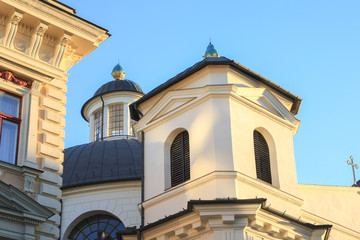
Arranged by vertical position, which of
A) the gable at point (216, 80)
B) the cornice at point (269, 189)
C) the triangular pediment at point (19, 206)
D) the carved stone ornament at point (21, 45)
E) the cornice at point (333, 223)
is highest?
the gable at point (216, 80)

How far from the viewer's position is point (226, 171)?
64.7 ft

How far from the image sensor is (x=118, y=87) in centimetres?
3616

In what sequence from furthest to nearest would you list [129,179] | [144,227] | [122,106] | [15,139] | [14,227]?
[122,106]
[129,179]
[144,227]
[15,139]
[14,227]

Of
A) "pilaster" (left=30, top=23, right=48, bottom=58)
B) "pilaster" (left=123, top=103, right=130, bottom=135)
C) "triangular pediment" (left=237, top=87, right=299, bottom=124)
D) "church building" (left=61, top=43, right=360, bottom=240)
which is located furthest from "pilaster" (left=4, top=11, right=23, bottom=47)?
"pilaster" (left=123, top=103, right=130, bottom=135)

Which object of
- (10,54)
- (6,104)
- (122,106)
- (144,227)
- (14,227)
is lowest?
(14,227)

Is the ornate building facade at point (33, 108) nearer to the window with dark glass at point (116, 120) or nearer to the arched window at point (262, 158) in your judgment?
the arched window at point (262, 158)

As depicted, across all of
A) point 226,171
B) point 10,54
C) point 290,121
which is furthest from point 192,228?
point 10,54

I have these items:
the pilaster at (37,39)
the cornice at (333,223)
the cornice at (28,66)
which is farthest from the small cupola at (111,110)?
the pilaster at (37,39)

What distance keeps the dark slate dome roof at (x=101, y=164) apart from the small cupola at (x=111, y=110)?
16.2 feet

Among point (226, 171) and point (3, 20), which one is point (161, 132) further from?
point (3, 20)

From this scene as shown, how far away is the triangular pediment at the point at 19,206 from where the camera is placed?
14.1m

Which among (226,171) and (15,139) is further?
(226,171)

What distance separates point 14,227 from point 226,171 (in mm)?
7203

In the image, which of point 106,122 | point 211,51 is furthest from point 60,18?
point 106,122
